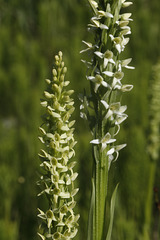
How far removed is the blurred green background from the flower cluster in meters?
0.14

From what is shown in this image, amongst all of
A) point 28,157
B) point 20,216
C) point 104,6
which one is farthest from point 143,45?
point 104,6

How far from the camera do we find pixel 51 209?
708 mm

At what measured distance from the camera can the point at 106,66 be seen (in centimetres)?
73

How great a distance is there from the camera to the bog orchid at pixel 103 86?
72cm

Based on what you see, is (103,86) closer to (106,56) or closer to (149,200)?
(106,56)

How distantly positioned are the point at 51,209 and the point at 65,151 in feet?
0.40

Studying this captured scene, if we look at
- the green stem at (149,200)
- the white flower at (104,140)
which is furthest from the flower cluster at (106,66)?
the green stem at (149,200)

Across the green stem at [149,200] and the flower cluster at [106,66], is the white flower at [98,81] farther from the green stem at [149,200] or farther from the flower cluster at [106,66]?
the green stem at [149,200]

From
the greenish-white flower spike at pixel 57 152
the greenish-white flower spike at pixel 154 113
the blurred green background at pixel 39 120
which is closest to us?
the greenish-white flower spike at pixel 57 152

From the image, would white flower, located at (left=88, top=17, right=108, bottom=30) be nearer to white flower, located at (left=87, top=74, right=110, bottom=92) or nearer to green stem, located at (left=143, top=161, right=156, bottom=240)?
white flower, located at (left=87, top=74, right=110, bottom=92)

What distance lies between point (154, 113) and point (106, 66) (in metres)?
0.96

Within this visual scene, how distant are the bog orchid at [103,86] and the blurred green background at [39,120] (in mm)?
93

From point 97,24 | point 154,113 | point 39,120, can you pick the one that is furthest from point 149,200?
point 97,24

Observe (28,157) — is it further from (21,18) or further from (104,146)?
(21,18)
